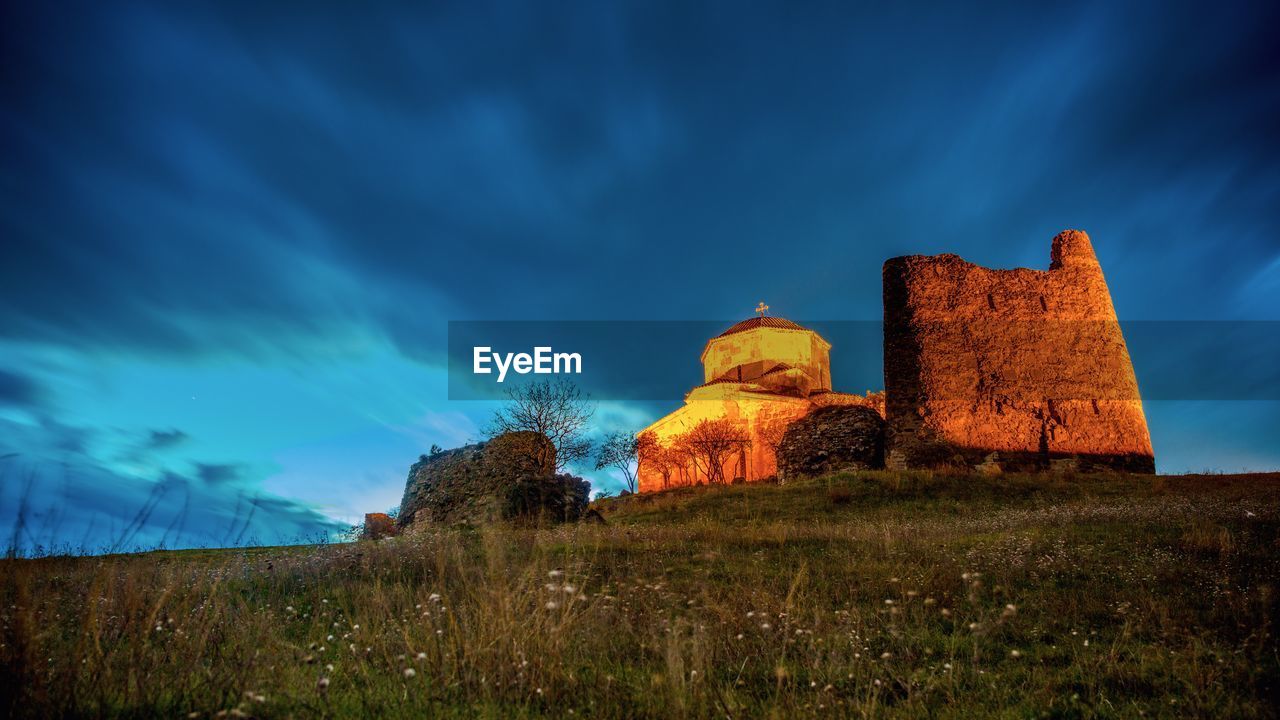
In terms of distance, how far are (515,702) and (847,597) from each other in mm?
4880

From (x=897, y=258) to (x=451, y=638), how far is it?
28.1m

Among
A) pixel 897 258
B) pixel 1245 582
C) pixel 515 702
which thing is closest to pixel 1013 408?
pixel 897 258

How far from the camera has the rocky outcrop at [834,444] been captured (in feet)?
88.2

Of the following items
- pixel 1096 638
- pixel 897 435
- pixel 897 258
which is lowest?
pixel 1096 638

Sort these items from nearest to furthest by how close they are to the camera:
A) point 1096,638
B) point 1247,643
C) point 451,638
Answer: point 451,638, point 1247,643, point 1096,638

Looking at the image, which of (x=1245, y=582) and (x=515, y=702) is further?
(x=1245, y=582)

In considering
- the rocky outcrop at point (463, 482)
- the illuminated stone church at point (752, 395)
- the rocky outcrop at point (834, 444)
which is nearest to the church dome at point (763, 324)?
the illuminated stone church at point (752, 395)

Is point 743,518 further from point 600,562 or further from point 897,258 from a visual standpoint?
point 897,258

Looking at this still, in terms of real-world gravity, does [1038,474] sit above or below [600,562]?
above

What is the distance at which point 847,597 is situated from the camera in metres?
7.51

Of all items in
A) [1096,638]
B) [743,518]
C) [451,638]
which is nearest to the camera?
[451,638]

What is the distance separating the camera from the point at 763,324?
58.9 metres

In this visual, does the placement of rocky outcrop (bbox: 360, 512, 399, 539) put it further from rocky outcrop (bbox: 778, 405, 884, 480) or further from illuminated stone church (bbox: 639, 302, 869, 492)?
illuminated stone church (bbox: 639, 302, 869, 492)

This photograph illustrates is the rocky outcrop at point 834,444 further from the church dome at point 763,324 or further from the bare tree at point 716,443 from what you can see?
the church dome at point 763,324
